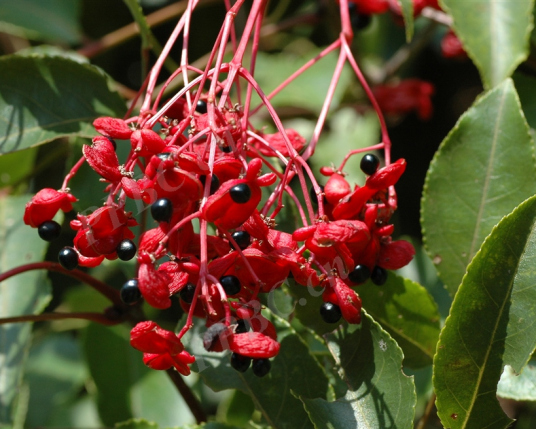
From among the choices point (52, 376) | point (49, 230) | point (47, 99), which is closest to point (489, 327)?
point (49, 230)

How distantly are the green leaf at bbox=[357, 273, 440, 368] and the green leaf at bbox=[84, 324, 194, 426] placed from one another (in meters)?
0.70

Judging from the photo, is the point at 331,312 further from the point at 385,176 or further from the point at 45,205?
the point at 45,205

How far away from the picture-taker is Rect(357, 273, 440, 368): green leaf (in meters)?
1.06

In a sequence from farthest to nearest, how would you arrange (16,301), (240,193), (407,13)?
1. (16,301)
2. (407,13)
3. (240,193)

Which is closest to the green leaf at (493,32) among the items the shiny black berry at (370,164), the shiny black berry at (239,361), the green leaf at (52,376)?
the shiny black berry at (370,164)

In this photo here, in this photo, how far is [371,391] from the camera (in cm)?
91

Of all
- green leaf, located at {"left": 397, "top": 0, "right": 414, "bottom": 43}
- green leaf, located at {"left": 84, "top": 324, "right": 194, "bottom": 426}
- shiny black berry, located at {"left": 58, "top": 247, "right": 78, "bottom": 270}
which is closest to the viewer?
shiny black berry, located at {"left": 58, "top": 247, "right": 78, "bottom": 270}

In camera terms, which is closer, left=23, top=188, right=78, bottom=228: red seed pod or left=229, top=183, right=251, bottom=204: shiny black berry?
left=229, top=183, right=251, bottom=204: shiny black berry

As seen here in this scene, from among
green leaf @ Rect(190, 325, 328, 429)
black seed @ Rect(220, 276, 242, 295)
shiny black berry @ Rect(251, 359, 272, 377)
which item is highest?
black seed @ Rect(220, 276, 242, 295)

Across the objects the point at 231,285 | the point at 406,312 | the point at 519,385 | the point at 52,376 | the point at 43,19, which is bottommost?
the point at 52,376

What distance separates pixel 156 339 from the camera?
780 mm

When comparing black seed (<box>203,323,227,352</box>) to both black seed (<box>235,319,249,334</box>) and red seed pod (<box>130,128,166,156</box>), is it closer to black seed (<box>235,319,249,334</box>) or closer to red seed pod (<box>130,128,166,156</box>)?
black seed (<box>235,319,249,334</box>)

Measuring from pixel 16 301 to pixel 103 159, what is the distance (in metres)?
0.64

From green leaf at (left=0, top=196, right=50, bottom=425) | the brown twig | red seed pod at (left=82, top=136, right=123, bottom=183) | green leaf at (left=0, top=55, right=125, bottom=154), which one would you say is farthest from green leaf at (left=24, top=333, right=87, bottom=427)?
red seed pod at (left=82, top=136, right=123, bottom=183)
